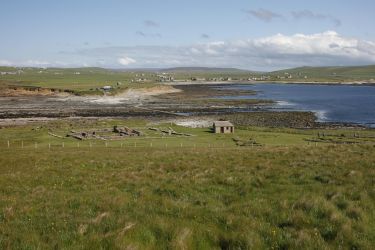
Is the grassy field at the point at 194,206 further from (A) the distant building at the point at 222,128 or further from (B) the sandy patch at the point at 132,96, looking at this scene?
(B) the sandy patch at the point at 132,96

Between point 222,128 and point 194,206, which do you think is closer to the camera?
point 194,206

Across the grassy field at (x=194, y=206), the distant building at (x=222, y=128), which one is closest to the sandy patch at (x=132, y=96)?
the distant building at (x=222, y=128)

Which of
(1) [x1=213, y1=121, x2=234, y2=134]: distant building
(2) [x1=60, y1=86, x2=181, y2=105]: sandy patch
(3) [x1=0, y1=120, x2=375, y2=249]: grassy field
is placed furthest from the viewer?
(2) [x1=60, y1=86, x2=181, y2=105]: sandy patch

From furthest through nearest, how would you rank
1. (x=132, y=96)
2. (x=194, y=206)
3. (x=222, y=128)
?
(x=132, y=96)
(x=222, y=128)
(x=194, y=206)

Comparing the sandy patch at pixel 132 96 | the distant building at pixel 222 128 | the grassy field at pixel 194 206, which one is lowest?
the sandy patch at pixel 132 96

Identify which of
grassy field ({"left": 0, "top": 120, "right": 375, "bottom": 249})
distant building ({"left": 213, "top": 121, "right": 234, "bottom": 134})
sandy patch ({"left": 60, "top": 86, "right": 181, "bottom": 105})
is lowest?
sandy patch ({"left": 60, "top": 86, "right": 181, "bottom": 105})

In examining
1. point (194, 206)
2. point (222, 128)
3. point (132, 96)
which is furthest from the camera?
point (132, 96)

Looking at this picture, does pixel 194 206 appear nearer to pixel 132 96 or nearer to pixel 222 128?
pixel 222 128

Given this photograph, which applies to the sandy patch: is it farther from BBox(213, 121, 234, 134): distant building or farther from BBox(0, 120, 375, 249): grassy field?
BBox(0, 120, 375, 249): grassy field

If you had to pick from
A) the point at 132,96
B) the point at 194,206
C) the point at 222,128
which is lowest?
the point at 132,96

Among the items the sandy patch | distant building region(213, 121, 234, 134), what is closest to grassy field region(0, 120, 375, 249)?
distant building region(213, 121, 234, 134)

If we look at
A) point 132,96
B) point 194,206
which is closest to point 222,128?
point 194,206

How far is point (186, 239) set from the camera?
8.59 m

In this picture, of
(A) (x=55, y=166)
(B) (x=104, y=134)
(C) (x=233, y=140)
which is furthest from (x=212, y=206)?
(B) (x=104, y=134)
